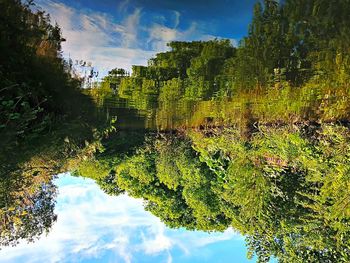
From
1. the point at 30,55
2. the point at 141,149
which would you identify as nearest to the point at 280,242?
the point at 141,149

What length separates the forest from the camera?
857 centimetres

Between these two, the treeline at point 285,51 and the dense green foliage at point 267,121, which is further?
the dense green foliage at point 267,121

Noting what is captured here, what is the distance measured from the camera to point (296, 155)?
13227 mm

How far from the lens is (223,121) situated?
1557cm

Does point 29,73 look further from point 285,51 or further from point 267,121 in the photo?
point 267,121

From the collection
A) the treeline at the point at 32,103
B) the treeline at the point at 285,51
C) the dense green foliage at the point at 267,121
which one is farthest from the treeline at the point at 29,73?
the treeline at the point at 285,51

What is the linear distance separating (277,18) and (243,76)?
1.94m

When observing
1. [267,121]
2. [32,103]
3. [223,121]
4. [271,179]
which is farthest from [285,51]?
[271,179]

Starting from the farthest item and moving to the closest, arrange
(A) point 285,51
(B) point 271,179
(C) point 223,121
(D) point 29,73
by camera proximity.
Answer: (C) point 223,121
(B) point 271,179
(A) point 285,51
(D) point 29,73

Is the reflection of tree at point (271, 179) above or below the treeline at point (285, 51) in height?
below

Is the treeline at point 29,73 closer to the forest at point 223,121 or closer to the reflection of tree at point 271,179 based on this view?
the forest at point 223,121

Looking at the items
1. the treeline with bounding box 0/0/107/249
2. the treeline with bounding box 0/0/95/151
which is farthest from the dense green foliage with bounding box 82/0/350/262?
the treeline with bounding box 0/0/95/151

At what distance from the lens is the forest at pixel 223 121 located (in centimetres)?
857

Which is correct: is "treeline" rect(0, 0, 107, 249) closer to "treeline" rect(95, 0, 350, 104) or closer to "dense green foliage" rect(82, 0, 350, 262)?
"dense green foliage" rect(82, 0, 350, 262)
